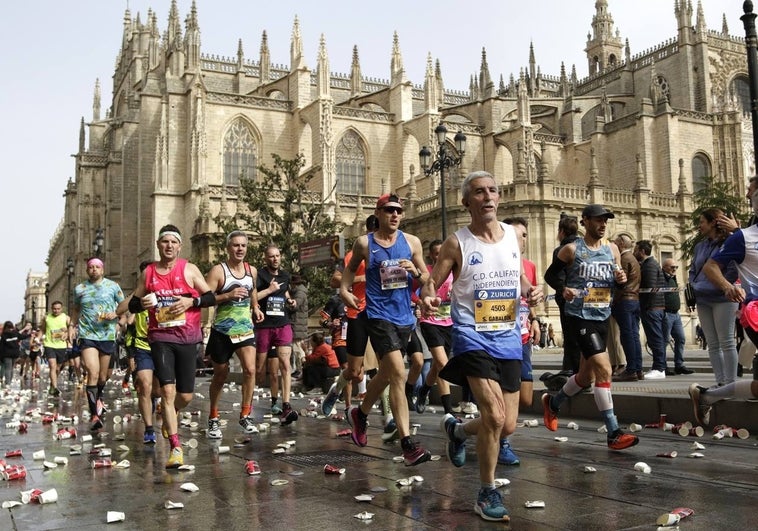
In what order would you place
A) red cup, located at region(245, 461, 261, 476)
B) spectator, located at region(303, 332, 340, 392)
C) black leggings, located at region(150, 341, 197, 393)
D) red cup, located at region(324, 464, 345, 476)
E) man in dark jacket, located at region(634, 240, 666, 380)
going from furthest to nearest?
spectator, located at region(303, 332, 340, 392), man in dark jacket, located at region(634, 240, 666, 380), black leggings, located at region(150, 341, 197, 393), red cup, located at region(245, 461, 261, 476), red cup, located at region(324, 464, 345, 476)

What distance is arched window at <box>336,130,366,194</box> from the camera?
4309 centimetres

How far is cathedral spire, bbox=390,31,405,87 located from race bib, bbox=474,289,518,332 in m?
41.1

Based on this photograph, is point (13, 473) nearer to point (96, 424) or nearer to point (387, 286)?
point (387, 286)

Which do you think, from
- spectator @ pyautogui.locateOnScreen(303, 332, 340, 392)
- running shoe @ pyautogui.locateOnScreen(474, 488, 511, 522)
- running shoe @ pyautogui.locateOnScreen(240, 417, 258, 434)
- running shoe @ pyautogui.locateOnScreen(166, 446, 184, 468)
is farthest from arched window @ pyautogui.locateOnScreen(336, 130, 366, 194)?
running shoe @ pyautogui.locateOnScreen(474, 488, 511, 522)

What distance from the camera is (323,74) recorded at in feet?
135

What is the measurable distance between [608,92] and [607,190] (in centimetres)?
2372

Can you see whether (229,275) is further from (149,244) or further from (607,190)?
(149,244)

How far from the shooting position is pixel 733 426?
22.2ft

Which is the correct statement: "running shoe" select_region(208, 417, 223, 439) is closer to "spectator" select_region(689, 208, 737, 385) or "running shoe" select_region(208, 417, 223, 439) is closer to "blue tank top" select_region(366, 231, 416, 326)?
"blue tank top" select_region(366, 231, 416, 326)

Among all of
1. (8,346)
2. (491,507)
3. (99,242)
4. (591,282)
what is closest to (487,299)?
(491,507)

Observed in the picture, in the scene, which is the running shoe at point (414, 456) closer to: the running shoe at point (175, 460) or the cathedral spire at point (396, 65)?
the running shoe at point (175, 460)

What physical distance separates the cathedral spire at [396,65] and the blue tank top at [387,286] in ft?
129

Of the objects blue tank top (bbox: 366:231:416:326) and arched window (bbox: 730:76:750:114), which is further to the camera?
arched window (bbox: 730:76:750:114)

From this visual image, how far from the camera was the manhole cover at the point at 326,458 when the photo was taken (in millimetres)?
5797
